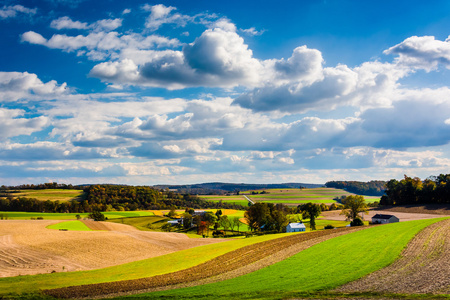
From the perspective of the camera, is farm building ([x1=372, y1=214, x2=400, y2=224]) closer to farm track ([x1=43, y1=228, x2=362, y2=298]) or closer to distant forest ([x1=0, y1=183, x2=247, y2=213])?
farm track ([x1=43, y1=228, x2=362, y2=298])

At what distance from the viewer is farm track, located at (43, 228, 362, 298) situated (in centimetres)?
3020

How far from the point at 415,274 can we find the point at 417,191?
132 meters

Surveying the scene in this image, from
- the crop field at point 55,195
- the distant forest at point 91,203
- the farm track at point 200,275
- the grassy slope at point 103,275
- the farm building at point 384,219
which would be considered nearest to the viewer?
the farm track at point 200,275

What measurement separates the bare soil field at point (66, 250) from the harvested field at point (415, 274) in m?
36.3

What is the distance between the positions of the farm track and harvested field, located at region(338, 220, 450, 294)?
519 inches

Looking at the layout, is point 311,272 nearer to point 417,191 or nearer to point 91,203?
point 417,191

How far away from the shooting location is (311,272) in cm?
3247

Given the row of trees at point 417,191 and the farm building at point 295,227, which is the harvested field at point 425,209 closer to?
the row of trees at point 417,191

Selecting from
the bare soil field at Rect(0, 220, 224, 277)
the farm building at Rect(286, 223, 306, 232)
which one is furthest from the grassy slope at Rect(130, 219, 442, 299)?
the farm building at Rect(286, 223, 306, 232)

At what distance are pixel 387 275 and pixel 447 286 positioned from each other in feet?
19.5

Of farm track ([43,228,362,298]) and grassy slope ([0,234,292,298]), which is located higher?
farm track ([43,228,362,298])

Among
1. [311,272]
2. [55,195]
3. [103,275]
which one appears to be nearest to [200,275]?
[311,272]

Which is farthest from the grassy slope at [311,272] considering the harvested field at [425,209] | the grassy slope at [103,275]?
the harvested field at [425,209]

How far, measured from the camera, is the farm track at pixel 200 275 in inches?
1189
